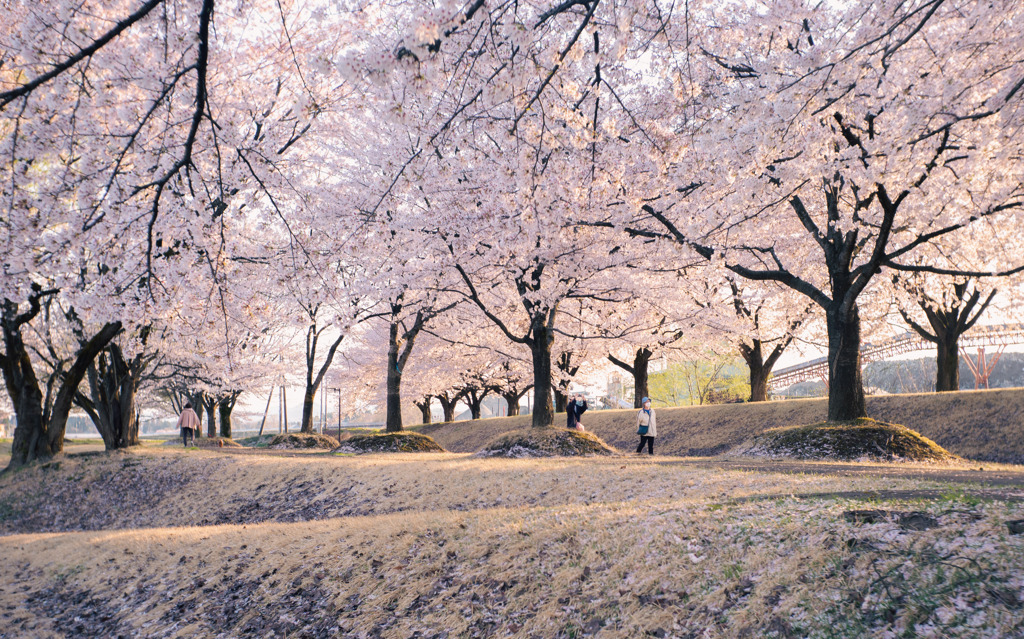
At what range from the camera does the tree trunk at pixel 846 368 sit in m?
14.6

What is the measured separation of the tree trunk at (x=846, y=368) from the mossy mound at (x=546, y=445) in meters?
5.60

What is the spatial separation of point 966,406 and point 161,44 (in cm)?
2003

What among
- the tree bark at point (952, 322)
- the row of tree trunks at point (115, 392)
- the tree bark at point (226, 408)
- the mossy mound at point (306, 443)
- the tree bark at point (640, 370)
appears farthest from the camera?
the tree bark at point (226, 408)

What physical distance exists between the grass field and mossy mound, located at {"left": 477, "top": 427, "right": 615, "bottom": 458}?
13.7ft

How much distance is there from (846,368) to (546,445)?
750 cm

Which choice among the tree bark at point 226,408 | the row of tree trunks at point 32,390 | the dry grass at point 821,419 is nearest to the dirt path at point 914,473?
the dry grass at point 821,419

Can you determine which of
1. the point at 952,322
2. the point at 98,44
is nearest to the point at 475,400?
the point at 952,322

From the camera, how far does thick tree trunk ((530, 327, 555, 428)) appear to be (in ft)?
58.1

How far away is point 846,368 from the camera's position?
1470cm

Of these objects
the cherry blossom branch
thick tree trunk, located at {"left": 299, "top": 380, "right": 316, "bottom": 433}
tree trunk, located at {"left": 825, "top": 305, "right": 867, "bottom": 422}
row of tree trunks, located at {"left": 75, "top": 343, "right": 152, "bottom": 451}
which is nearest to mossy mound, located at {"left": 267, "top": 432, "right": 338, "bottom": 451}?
thick tree trunk, located at {"left": 299, "top": 380, "right": 316, "bottom": 433}

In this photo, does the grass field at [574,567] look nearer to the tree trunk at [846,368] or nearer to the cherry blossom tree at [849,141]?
the cherry blossom tree at [849,141]

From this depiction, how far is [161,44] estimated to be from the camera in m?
6.37

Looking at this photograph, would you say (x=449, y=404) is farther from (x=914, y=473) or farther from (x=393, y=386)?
(x=914, y=473)

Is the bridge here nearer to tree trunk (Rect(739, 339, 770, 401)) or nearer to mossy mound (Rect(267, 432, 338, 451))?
tree trunk (Rect(739, 339, 770, 401))
